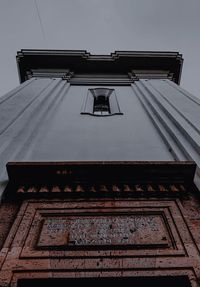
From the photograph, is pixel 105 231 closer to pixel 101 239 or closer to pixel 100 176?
pixel 101 239

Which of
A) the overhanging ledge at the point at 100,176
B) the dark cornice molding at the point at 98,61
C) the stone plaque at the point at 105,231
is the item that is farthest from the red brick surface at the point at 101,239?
the dark cornice molding at the point at 98,61

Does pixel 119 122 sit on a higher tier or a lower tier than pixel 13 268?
higher

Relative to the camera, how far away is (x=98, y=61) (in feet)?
44.4

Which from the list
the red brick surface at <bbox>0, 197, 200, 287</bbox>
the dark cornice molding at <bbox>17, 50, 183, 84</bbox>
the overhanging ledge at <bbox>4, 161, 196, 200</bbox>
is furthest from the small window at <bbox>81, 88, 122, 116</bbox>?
the red brick surface at <bbox>0, 197, 200, 287</bbox>

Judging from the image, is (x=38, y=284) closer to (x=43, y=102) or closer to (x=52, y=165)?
(x=52, y=165)

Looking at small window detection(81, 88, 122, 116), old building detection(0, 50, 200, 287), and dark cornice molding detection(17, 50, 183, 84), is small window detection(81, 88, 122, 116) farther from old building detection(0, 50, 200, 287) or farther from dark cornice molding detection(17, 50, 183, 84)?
dark cornice molding detection(17, 50, 183, 84)

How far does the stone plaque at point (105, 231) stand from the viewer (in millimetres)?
3680

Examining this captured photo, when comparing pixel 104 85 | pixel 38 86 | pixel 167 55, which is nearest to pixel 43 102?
pixel 38 86

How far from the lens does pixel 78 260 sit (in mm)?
3475

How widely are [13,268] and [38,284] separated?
0.29 m

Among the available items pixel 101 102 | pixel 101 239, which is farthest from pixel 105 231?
pixel 101 102

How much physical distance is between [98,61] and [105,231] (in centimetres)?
1054

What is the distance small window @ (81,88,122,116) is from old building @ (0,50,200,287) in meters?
0.77

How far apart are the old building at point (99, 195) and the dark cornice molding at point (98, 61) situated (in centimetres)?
500
